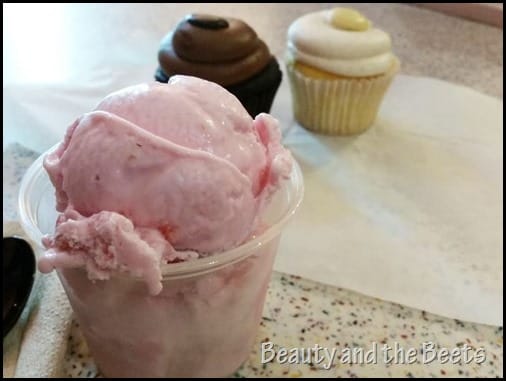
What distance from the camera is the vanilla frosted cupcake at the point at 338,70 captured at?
100 centimetres

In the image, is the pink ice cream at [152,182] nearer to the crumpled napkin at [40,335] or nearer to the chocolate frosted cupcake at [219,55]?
the crumpled napkin at [40,335]

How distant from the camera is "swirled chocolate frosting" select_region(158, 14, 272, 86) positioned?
0.90m

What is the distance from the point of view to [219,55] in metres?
0.90

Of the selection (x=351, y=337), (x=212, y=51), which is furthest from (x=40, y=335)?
(x=212, y=51)

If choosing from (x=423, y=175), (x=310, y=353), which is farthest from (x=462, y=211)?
(x=310, y=353)

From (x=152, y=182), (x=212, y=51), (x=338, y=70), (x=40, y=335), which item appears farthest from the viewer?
(x=338, y=70)

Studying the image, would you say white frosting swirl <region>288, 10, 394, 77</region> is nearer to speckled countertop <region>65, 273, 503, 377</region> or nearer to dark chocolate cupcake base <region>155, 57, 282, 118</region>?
dark chocolate cupcake base <region>155, 57, 282, 118</region>

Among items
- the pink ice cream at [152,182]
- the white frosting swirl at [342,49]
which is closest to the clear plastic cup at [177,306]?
the pink ice cream at [152,182]

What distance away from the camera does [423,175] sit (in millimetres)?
934

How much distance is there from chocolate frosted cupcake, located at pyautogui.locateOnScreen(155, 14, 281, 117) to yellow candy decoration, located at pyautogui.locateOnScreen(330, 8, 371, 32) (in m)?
0.16

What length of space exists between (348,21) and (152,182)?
0.68 meters

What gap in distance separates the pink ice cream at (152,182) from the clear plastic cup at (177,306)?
0.07 ft

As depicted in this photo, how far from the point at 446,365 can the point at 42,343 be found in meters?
0.38

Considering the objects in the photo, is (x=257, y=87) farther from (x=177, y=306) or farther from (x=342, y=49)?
(x=177, y=306)
